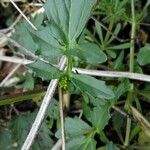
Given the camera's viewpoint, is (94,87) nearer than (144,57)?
Yes

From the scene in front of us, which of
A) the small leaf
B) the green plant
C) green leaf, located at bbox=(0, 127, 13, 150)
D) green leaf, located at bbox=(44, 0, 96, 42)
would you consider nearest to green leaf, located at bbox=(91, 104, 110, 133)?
the green plant

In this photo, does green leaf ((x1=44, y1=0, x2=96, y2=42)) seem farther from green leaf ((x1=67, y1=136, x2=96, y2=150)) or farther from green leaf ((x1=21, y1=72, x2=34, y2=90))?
green leaf ((x1=21, y1=72, x2=34, y2=90))

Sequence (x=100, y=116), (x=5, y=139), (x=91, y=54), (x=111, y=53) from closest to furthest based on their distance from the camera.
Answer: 1. (x=91, y=54)
2. (x=100, y=116)
3. (x=111, y=53)
4. (x=5, y=139)

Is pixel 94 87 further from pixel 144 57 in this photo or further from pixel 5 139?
pixel 5 139

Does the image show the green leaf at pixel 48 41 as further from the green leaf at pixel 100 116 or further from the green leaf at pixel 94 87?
the green leaf at pixel 100 116

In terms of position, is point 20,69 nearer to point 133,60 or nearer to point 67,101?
point 67,101

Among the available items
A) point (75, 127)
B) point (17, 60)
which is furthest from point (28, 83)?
point (75, 127)
